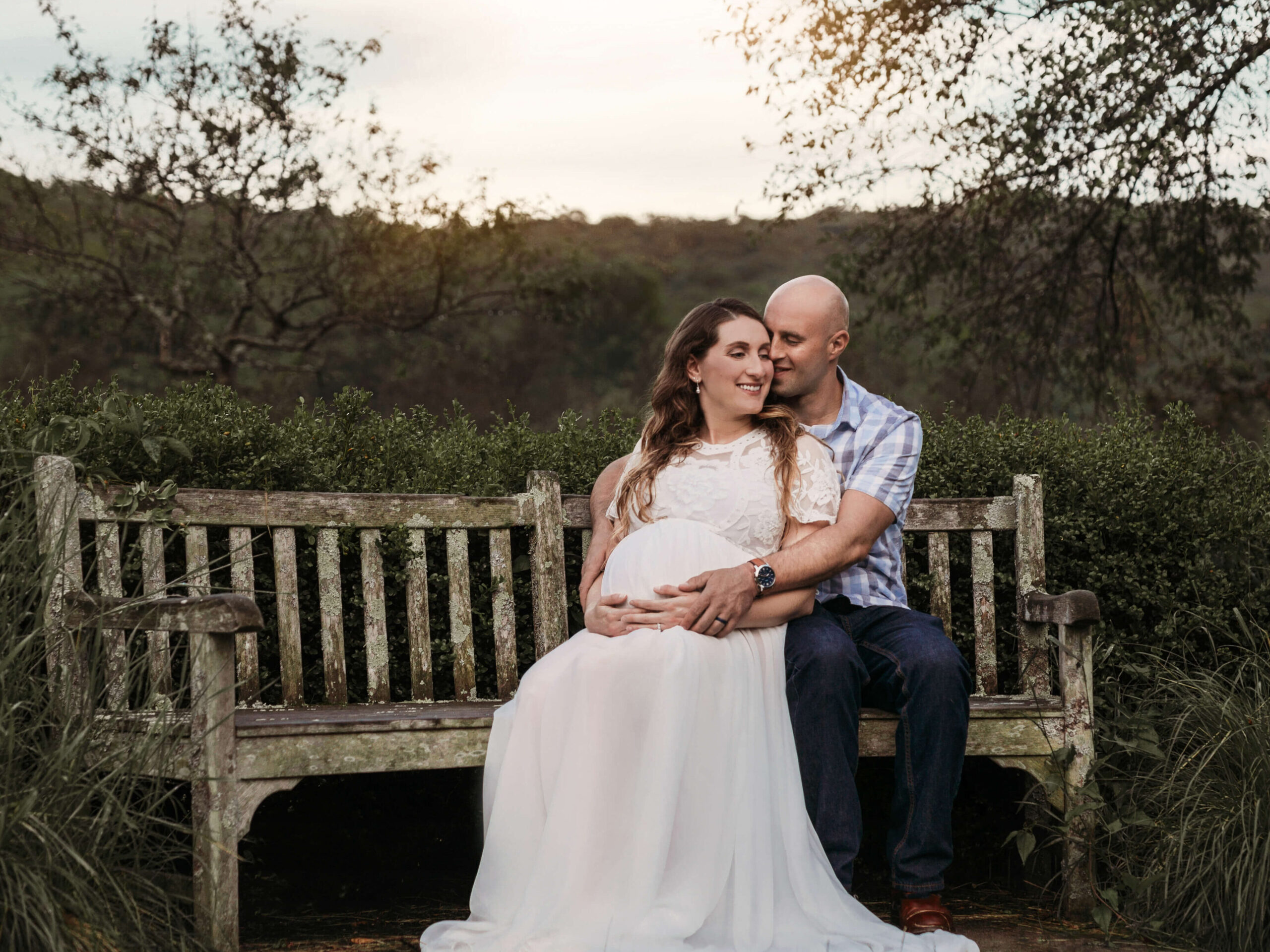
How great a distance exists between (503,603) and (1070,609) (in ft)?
6.14

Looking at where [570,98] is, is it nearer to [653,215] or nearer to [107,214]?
[107,214]

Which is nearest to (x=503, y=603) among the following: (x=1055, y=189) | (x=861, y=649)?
(x=861, y=649)

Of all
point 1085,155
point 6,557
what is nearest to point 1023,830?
point 6,557

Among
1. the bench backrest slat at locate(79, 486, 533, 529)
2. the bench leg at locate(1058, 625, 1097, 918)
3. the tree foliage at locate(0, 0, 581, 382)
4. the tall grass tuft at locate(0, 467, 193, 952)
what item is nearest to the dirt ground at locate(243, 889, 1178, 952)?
the bench leg at locate(1058, 625, 1097, 918)

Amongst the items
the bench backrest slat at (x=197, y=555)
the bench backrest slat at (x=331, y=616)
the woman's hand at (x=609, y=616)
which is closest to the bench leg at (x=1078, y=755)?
the woman's hand at (x=609, y=616)

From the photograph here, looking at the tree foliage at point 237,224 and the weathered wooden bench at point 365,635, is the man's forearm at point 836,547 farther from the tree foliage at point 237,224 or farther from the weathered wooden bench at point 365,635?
the tree foliage at point 237,224

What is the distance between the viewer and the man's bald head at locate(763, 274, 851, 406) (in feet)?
13.3

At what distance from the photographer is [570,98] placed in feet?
54.1

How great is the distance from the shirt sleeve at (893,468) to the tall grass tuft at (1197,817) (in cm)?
101

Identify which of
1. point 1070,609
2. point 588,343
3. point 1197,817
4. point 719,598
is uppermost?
point 588,343

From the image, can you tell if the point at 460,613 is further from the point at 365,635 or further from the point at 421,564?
the point at 365,635

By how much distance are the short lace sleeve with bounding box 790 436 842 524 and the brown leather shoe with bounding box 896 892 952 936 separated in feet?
3.74

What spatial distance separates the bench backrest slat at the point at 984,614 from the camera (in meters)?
4.18

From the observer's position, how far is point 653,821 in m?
3.05
